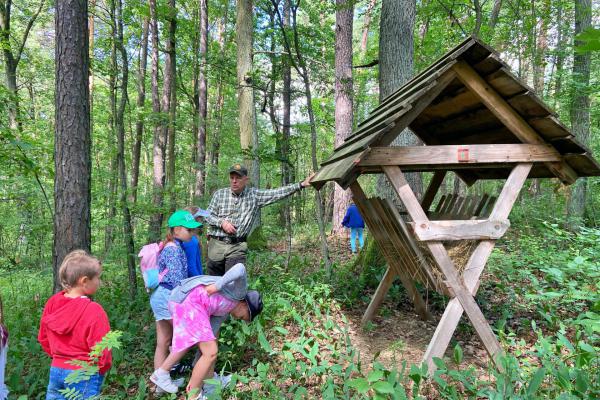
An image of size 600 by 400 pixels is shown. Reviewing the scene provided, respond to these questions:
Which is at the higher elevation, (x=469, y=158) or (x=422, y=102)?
(x=422, y=102)

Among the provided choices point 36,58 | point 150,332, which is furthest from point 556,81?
point 36,58

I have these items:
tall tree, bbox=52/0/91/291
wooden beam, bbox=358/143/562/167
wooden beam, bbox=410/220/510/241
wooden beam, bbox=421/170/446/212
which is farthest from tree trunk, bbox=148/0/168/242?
wooden beam, bbox=410/220/510/241

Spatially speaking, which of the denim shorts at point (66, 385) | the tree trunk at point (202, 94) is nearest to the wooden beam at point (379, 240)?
the denim shorts at point (66, 385)

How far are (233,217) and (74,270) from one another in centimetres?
259

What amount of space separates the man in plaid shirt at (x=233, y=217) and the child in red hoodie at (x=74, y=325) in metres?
2.34

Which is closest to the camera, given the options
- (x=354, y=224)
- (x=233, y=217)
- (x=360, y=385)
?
(x=360, y=385)

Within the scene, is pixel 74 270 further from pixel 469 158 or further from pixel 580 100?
pixel 580 100

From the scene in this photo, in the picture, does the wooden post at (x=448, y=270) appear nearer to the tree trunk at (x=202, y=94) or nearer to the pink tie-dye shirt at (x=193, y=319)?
the pink tie-dye shirt at (x=193, y=319)

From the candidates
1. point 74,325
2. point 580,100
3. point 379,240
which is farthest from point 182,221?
point 580,100

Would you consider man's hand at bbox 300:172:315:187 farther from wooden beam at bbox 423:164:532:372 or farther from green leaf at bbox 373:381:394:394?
green leaf at bbox 373:381:394:394

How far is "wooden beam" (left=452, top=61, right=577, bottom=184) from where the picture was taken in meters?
3.27

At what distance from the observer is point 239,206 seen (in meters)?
5.19

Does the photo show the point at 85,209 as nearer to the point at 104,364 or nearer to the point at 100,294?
the point at 104,364

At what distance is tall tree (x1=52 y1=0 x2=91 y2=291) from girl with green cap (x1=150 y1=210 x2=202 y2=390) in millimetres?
1233
